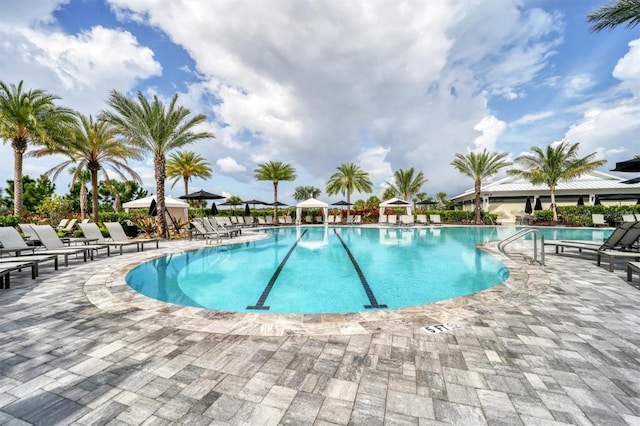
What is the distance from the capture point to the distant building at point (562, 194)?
28.5 meters

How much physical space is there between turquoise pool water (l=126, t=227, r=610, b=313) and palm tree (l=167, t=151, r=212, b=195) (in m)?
20.4

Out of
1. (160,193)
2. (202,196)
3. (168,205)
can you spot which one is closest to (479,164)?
(202,196)

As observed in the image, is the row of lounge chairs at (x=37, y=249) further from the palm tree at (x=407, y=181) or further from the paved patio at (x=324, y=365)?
the palm tree at (x=407, y=181)

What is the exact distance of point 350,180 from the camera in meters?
32.6

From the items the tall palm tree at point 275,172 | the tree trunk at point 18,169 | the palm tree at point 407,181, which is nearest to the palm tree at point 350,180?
the palm tree at point 407,181

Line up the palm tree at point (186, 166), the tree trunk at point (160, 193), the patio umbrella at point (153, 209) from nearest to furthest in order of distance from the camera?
the tree trunk at point (160, 193) → the patio umbrella at point (153, 209) → the palm tree at point (186, 166)

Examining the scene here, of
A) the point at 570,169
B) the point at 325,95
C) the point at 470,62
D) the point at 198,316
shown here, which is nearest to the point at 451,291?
the point at 198,316

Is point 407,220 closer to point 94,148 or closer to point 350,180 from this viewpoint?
point 350,180

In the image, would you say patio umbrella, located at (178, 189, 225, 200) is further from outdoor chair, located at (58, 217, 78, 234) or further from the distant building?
the distant building

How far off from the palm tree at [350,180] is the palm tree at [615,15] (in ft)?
80.3

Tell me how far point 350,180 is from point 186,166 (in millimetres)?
18595

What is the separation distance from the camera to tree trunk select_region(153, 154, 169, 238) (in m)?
14.4

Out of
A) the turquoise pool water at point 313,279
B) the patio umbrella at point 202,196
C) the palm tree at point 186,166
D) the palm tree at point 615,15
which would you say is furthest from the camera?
the palm tree at point 186,166

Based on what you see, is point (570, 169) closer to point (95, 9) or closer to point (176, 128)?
point (176, 128)
